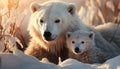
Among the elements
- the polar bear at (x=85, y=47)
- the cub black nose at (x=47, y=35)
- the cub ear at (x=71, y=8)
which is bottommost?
the polar bear at (x=85, y=47)

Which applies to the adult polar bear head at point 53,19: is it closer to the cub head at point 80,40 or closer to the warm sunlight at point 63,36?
the warm sunlight at point 63,36

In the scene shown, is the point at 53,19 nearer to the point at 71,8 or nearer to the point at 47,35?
the point at 47,35

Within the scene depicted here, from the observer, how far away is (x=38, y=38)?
15.4ft

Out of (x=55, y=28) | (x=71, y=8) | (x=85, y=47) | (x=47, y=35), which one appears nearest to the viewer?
(x=47, y=35)

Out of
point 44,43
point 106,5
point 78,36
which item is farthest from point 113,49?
point 106,5

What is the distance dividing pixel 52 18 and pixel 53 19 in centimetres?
2

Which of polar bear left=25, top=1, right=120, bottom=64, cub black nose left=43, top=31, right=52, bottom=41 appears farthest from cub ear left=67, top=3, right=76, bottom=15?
cub black nose left=43, top=31, right=52, bottom=41

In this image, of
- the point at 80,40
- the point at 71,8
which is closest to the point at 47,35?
the point at 80,40

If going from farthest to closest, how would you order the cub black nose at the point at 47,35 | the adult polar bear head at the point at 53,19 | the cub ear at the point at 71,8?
the cub ear at the point at 71,8
the adult polar bear head at the point at 53,19
the cub black nose at the point at 47,35

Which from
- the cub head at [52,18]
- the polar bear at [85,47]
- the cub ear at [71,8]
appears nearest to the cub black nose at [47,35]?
the cub head at [52,18]

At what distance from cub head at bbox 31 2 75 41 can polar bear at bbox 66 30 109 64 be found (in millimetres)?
158

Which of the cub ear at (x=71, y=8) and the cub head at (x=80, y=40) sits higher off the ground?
the cub ear at (x=71, y=8)

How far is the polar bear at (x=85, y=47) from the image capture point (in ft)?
14.6

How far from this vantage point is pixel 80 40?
14.8ft
